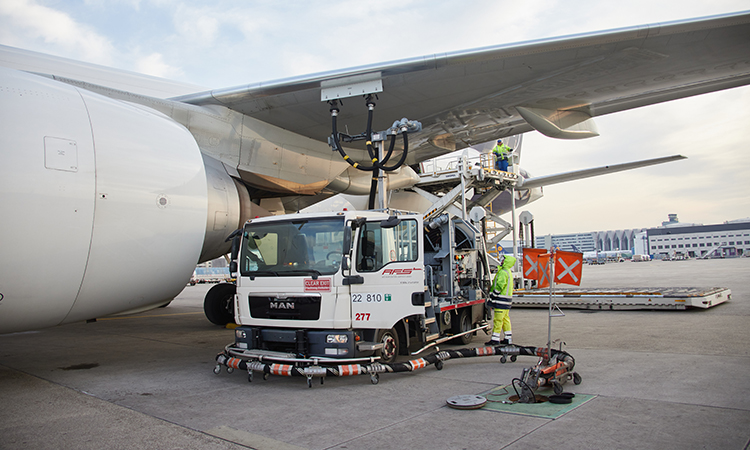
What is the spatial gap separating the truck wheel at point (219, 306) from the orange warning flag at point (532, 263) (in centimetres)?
744

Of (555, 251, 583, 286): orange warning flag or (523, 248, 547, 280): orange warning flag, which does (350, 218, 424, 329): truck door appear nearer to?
(555, 251, 583, 286): orange warning flag

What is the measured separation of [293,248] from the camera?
6652 millimetres

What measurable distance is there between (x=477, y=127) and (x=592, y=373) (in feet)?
20.3

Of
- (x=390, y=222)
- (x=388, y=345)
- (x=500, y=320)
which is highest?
(x=390, y=222)

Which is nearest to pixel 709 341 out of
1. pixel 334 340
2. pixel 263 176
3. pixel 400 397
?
pixel 400 397

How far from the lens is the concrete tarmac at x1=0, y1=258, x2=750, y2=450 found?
406 cm

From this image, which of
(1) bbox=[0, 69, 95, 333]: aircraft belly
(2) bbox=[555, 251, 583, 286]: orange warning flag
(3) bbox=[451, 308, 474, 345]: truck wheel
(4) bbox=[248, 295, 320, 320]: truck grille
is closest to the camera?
(1) bbox=[0, 69, 95, 333]: aircraft belly

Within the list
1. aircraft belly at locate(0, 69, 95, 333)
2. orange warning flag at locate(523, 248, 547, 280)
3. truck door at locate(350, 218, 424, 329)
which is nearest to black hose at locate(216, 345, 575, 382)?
truck door at locate(350, 218, 424, 329)

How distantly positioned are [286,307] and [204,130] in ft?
13.8

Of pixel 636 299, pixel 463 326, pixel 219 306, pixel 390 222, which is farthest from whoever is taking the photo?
pixel 636 299

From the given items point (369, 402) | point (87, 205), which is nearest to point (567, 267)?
point (369, 402)

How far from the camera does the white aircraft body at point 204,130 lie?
220 inches

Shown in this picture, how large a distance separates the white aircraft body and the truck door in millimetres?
2515

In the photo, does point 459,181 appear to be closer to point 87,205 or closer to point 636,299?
point 636,299
